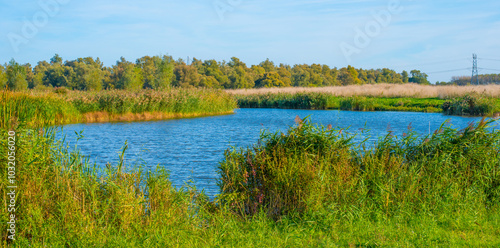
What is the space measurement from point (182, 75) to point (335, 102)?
39.7m

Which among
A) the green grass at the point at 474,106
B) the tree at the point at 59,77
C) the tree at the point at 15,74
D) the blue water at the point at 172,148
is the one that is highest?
the tree at the point at 59,77

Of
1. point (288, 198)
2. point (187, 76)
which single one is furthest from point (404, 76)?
point (288, 198)

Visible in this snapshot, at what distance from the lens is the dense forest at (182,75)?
208ft

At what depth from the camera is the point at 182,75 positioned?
7750 cm

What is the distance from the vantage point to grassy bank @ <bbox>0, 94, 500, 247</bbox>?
4.94 metres

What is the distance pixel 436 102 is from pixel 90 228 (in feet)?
131

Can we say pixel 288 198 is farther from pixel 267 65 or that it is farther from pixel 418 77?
pixel 418 77

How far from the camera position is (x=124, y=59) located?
10969 cm

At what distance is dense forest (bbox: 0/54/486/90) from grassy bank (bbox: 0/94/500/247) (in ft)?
155

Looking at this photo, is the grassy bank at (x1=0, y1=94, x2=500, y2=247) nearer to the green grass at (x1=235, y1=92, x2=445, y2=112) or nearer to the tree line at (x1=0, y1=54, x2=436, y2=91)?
the green grass at (x1=235, y1=92, x2=445, y2=112)

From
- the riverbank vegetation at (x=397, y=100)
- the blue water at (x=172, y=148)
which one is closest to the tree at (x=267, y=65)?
the riverbank vegetation at (x=397, y=100)

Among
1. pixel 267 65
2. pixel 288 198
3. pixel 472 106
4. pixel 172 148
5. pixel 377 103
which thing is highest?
pixel 267 65

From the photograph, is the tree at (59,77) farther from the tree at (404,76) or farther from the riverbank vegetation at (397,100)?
the tree at (404,76)

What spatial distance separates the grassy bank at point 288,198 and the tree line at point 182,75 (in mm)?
47348
